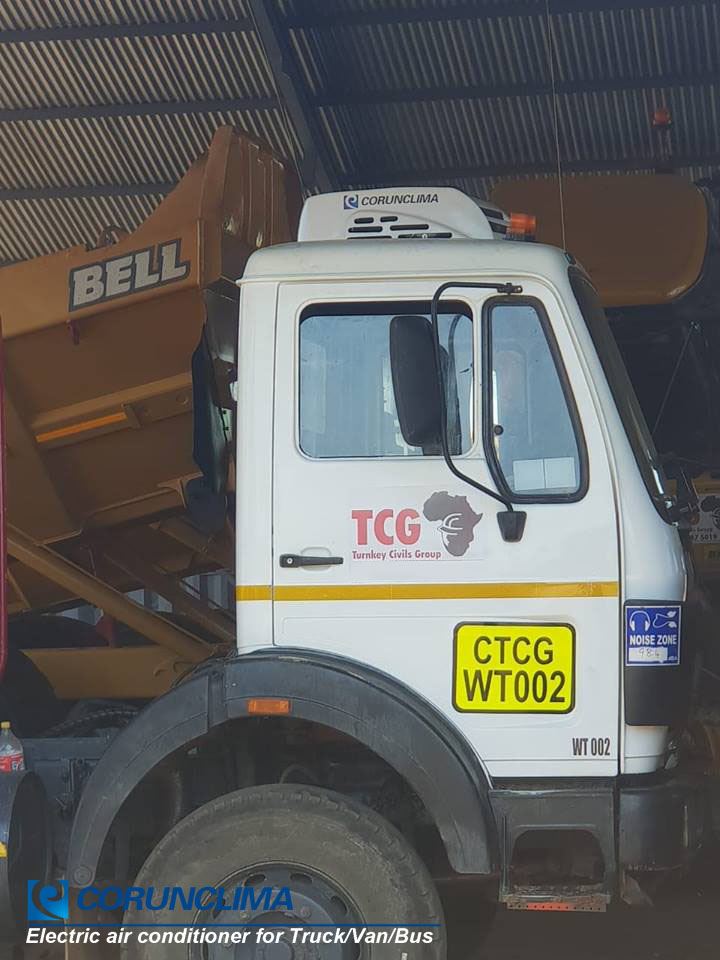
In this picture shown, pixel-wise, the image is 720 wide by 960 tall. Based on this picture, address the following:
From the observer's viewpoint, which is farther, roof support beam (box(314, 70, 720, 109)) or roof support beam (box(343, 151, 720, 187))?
roof support beam (box(343, 151, 720, 187))

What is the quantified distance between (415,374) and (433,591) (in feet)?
2.23

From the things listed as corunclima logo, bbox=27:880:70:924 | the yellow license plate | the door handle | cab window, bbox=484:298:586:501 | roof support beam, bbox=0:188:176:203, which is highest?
roof support beam, bbox=0:188:176:203

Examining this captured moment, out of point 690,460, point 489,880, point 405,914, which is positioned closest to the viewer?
point 405,914

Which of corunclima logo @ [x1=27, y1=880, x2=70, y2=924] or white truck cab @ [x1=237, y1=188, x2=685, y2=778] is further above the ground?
white truck cab @ [x1=237, y1=188, x2=685, y2=778]

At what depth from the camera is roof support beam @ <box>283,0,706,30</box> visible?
7.41 m

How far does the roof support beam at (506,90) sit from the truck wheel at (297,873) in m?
5.41

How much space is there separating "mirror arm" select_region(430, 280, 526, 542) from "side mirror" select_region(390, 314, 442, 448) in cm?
2

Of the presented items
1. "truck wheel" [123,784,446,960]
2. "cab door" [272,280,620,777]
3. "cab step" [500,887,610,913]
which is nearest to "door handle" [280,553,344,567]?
"cab door" [272,280,620,777]

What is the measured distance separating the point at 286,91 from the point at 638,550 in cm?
484

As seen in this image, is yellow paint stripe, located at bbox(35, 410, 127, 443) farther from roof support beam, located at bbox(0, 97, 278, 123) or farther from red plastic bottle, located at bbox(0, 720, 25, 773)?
roof support beam, located at bbox(0, 97, 278, 123)

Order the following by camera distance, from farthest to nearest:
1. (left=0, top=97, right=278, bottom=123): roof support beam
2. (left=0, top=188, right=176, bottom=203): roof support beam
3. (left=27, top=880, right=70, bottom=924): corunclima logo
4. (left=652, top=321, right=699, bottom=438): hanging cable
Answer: (left=0, top=188, right=176, bottom=203): roof support beam < (left=0, top=97, right=278, bottom=123): roof support beam < (left=652, top=321, right=699, bottom=438): hanging cable < (left=27, top=880, right=70, bottom=924): corunclima logo

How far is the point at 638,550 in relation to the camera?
12.5 ft

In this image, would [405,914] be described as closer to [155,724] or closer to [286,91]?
[155,724]

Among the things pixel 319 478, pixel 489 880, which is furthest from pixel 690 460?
pixel 319 478
